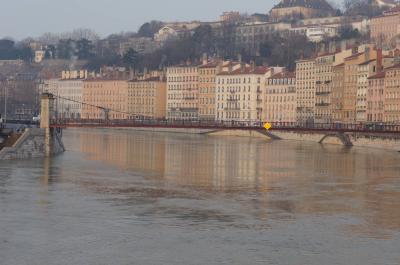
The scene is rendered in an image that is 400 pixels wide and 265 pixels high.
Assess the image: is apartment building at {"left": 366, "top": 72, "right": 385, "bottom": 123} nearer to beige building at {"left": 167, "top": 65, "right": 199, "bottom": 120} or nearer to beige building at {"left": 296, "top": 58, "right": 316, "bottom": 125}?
beige building at {"left": 296, "top": 58, "right": 316, "bottom": 125}

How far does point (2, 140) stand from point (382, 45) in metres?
72.8

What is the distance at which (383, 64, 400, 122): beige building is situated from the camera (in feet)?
289

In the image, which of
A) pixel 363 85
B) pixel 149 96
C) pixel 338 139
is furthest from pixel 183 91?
pixel 338 139

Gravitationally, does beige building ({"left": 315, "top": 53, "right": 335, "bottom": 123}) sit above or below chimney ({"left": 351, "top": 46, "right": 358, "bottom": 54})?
below

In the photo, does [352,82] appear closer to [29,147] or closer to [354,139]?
[354,139]

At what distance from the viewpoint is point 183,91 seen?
126 metres

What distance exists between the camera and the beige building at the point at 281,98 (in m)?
110

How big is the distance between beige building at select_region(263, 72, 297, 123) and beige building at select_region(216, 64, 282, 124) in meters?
0.82

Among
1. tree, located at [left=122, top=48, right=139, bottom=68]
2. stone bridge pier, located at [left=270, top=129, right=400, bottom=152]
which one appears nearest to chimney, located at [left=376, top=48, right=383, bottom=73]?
stone bridge pier, located at [left=270, top=129, right=400, bottom=152]

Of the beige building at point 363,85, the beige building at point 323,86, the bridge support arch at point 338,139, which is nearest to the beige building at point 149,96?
the beige building at point 323,86

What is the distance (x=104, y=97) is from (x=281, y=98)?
1460 inches

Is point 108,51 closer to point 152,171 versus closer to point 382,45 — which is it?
point 382,45

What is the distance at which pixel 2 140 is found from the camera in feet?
190

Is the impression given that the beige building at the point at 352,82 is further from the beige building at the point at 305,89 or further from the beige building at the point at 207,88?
the beige building at the point at 207,88
